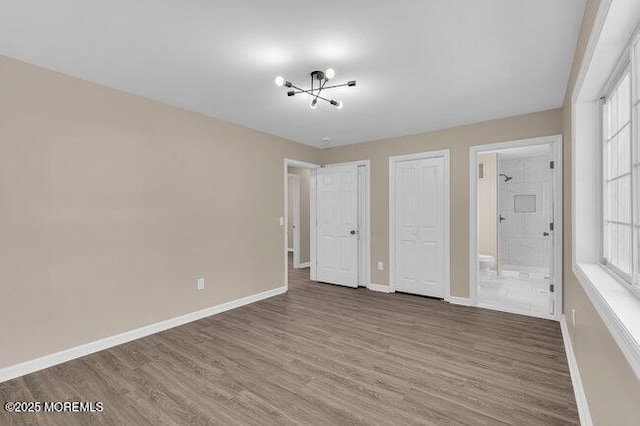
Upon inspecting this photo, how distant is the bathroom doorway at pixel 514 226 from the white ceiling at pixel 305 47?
2.51 m

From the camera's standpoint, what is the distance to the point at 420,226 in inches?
181

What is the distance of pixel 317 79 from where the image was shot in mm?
2703

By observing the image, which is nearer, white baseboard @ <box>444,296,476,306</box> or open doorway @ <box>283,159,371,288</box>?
white baseboard @ <box>444,296,476,306</box>

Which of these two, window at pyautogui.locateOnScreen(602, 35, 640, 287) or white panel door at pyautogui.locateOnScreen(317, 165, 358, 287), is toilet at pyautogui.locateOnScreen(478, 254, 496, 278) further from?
window at pyautogui.locateOnScreen(602, 35, 640, 287)

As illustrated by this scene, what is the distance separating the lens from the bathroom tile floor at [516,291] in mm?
4082

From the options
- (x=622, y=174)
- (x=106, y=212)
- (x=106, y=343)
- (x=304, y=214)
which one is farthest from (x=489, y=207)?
(x=106, y=343)

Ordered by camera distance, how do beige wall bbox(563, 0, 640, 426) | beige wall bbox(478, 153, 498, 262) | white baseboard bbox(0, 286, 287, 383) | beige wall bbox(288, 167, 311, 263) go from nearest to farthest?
beige wall bbox(563, 0, 640, 426), white baseboard bbox(0, 286, 287, 383), beige wall bbox(478, 153, 498, 262), beige wall bbox(288, 167, 311, 263)

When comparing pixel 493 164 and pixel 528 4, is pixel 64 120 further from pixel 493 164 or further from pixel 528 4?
pixel 493 164

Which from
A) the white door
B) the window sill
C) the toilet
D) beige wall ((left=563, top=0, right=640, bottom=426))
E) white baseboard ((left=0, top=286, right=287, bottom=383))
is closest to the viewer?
the window sill

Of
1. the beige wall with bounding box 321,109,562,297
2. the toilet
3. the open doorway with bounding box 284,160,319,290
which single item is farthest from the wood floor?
the open doorway with bounding box 284,160,319,290

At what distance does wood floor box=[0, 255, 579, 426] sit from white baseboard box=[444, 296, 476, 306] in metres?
0.48

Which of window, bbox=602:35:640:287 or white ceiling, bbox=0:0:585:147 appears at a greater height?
white ceiling, bbox=0:0:585:147

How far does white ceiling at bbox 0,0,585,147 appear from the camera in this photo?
183 centimetres

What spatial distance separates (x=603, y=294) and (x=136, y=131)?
380cm
